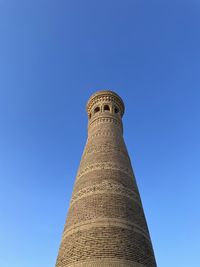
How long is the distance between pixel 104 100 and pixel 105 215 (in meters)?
7.71

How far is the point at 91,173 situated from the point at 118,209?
87.3 inches

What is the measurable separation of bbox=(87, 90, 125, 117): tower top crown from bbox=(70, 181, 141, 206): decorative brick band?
5927 mm

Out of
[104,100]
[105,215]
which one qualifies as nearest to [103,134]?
[104,100]

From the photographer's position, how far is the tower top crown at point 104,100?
16844 millimetres

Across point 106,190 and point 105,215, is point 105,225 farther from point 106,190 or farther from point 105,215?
point 106,190

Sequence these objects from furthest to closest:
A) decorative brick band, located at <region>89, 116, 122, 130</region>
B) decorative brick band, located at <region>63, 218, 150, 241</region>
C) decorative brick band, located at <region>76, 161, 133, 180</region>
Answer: decorative brick band, located at <region>89, 116, 122, 130</region> < decorative brick band, located at <region>76, 161, 133, 180</region> < decorative brick band, located at <region>63, 218, 150, 241</region>

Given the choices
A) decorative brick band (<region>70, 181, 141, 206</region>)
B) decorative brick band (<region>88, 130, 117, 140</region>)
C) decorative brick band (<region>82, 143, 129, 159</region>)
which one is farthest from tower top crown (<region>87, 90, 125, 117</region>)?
decorative brick band (<region>70, 181, 141, 206</region>)

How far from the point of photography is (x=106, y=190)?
1155 cm

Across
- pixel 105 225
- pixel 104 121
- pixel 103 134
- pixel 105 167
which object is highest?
pixel 104 121

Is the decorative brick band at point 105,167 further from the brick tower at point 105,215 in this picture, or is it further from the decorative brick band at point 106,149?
the decorative brick band at point 106,149

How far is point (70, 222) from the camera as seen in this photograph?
1129 centimetres

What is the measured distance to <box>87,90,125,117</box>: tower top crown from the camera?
16.8 metres

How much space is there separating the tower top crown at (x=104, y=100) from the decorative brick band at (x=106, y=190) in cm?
593

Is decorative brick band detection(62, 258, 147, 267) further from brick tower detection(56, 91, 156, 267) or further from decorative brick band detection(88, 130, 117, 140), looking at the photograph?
decorative brick band detection(88, 130, 117, 140)
